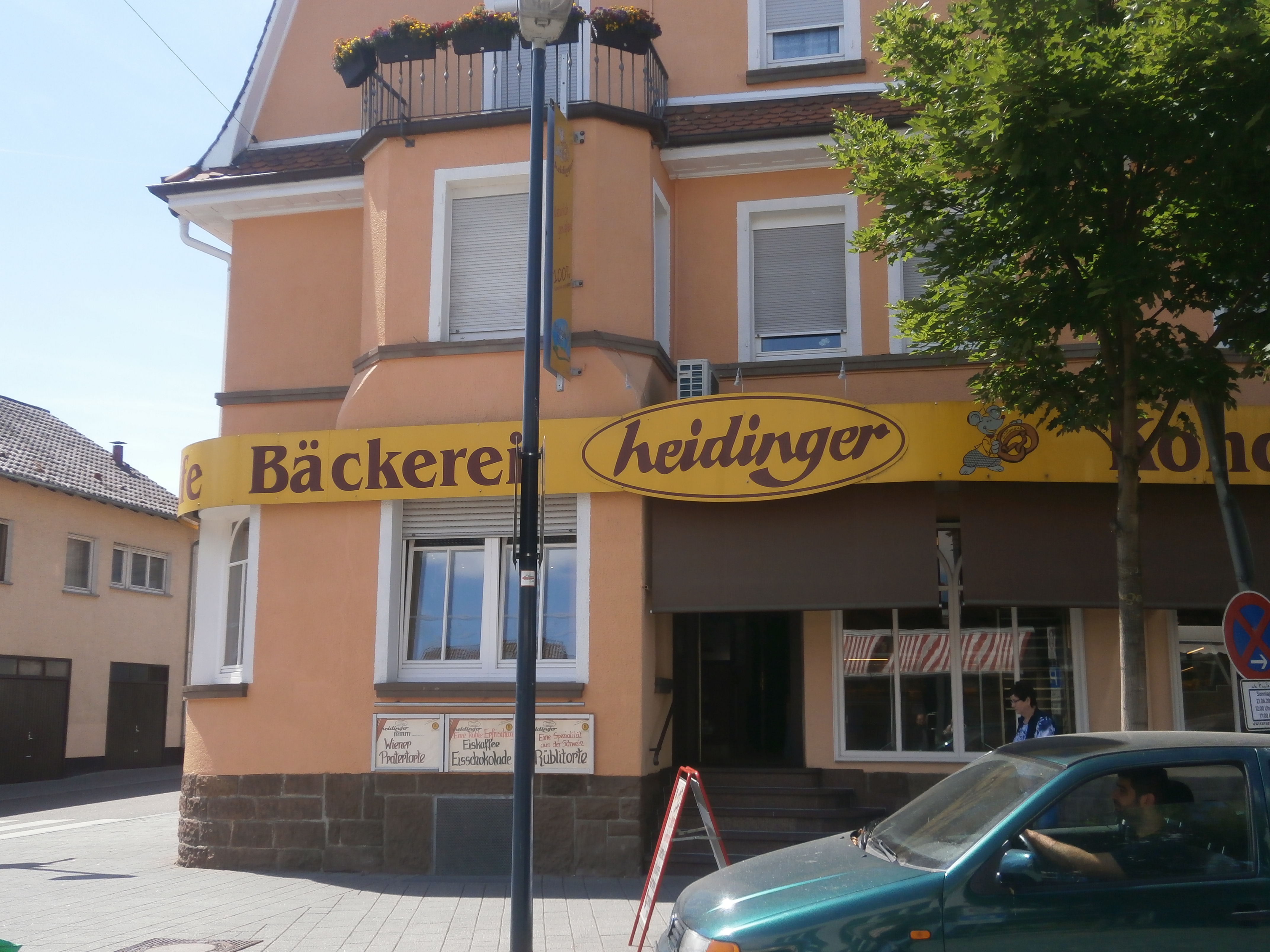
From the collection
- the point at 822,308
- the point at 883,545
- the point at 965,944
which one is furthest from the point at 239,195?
the point at 965,944

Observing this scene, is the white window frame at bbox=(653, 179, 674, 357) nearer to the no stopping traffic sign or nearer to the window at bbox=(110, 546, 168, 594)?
the no stopping traffic sign

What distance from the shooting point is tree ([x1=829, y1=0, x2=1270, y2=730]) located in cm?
773

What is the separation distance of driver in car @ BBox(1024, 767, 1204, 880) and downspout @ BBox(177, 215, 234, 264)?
11.8m

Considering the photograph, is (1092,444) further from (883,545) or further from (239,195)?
(239,195)

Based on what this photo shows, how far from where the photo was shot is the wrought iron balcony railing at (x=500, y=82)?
12.7m

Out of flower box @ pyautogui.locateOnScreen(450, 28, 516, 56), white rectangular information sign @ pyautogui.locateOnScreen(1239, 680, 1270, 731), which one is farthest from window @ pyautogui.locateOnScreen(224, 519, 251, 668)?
white rectangular information sign @ pyautogui.locateOnScreen(1239, 680, 1270, 731)

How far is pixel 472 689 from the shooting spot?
11.0m

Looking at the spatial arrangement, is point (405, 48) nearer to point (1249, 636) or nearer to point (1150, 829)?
point (1249, 636)

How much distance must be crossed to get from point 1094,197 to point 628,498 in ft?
16.0

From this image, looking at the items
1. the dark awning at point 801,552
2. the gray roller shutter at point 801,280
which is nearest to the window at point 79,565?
the gray roller shutter at point 801,280

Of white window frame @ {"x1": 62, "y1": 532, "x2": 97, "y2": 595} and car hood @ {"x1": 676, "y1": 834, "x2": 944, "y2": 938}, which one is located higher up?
white window frame @ {"x1": 62, "y1": 532, "x2": 97, "y2": 595}

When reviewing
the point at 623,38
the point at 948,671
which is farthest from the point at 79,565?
the point at 948,671

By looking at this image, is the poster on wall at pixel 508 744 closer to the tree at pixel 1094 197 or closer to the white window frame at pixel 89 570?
the tree at pixel 1094 197

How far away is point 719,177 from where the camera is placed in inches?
515
